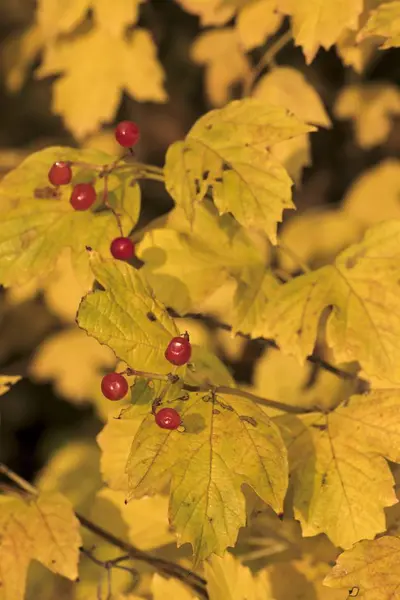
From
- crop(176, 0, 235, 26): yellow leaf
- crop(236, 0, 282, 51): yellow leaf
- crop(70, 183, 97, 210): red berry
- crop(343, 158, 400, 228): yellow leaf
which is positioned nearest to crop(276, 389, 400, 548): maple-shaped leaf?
crop(70, 183, 97, 210): red berry

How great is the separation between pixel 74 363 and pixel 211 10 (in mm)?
1358

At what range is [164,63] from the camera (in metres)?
3.23

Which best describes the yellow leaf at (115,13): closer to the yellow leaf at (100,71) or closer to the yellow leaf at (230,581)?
the yellow leaf at (100,71)

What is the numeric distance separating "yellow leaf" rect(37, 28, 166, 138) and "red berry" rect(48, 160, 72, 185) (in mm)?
1198

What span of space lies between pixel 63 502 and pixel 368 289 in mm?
726

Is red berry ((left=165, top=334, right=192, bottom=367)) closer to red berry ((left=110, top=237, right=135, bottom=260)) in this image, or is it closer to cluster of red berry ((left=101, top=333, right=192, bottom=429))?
cluster of red berry ((left=101, top=333, right=192, bottom=429))

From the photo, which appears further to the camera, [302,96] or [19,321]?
[19,321]

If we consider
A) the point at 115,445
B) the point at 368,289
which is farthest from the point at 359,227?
the point at 115,445

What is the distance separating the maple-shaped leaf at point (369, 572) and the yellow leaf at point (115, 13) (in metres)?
1.78

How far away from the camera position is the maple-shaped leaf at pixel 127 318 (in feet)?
3.99

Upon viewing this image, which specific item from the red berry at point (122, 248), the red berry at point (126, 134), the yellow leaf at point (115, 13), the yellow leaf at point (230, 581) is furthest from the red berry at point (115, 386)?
the yellow leaf at point (115, 13)

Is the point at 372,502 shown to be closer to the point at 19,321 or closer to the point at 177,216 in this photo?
the point at 177,216

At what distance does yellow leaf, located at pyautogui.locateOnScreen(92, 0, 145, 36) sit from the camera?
2.39 metres

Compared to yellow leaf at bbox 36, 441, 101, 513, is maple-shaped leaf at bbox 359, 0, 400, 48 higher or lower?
higher
